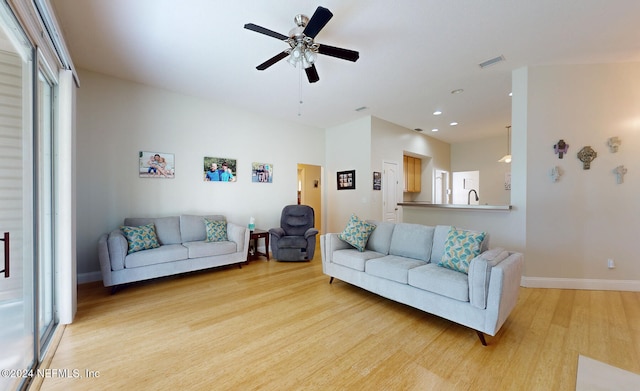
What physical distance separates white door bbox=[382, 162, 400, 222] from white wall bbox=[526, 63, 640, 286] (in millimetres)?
2711

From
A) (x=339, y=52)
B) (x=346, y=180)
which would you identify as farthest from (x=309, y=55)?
(x=346, y=180)

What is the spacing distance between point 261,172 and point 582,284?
5.30 meters

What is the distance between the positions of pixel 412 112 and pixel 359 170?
1607 mm

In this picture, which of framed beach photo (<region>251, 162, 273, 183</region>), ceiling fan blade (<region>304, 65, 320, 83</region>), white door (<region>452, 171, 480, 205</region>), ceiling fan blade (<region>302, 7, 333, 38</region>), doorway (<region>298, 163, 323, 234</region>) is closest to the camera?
ceiling fan blade (<region>302, 7, 333, 38</region>)

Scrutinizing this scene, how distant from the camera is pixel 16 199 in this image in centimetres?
166

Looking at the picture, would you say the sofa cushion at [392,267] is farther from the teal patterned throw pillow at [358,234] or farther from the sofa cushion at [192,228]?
the sofa cushion at [192,228]

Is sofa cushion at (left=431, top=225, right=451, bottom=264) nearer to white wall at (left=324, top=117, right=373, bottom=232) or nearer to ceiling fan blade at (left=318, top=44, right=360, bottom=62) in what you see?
ceiling fan blade at (left=318, top=44, right=360, bottom=62)

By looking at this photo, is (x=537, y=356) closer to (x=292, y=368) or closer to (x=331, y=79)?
(x=292, y=368)

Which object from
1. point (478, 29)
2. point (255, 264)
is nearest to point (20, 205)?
point (255, 264)

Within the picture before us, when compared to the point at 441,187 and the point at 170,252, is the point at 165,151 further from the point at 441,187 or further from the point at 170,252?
the point at 441,187

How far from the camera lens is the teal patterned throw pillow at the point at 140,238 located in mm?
3196

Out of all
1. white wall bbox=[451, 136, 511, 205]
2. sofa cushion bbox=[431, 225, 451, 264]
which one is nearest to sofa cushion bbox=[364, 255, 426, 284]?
sofa cushion bbox=[431, 225, 451, 264]

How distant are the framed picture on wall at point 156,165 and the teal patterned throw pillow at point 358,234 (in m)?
3.05

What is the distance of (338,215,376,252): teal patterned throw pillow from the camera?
3.22 m
